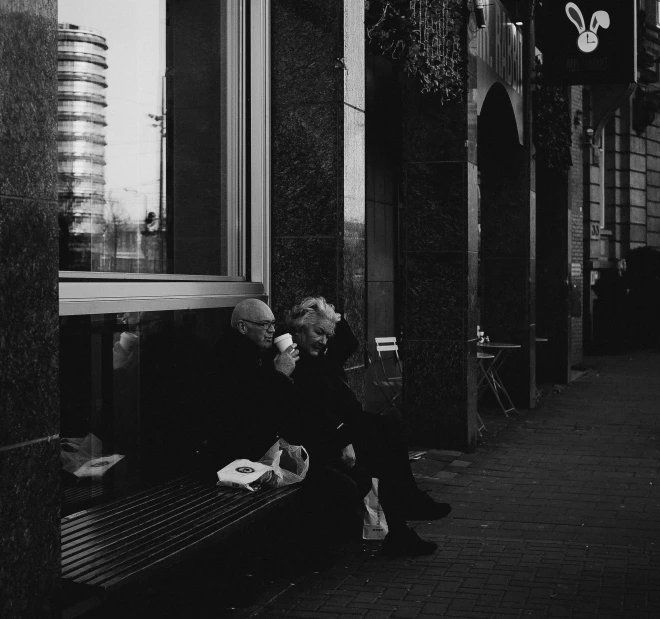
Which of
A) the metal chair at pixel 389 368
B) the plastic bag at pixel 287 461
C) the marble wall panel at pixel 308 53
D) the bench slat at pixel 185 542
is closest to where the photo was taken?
the bench slat at pixel 185 542

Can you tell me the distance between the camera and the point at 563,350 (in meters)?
16.2

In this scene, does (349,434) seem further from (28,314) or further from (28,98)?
(28,98)

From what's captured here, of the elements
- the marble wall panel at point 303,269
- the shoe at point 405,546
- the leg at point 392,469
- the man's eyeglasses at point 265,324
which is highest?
the marble wall panel at point 303,269

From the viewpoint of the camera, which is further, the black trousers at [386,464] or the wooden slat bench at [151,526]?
the black trousers at [386,464]

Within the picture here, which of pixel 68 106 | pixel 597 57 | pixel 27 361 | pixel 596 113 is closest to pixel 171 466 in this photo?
pixel 68 106

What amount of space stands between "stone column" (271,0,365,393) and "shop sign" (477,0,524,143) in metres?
3.52

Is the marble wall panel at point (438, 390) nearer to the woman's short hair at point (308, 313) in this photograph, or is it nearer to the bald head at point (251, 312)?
the woman's short hair at point (308, 313)

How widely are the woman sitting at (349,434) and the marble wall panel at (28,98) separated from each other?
105 inches

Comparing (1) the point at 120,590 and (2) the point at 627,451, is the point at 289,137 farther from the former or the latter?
(2) the point at 627,451

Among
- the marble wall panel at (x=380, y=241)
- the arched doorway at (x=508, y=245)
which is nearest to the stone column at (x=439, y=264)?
the marble wall panel at (x=380, y=241)

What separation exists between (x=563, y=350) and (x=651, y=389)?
4.51 feet

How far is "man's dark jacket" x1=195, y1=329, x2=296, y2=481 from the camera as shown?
580 cm

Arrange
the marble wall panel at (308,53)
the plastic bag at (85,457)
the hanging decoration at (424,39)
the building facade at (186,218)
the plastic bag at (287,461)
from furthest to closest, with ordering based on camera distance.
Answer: the hanging decoration at (424,39) < the marble wall panel at (308,53) < the plastic bag at (287,461) < the plastic bag at (85,457) < the building facade at (186,218)

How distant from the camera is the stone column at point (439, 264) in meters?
9.91
